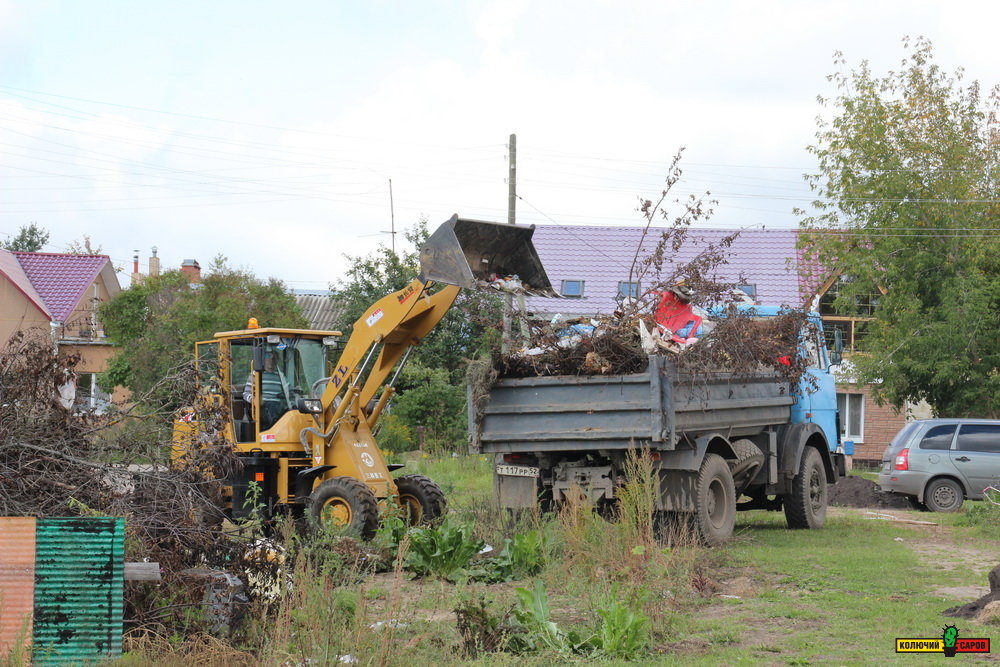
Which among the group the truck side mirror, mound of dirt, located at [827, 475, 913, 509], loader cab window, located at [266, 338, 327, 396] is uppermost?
the truck side mirror

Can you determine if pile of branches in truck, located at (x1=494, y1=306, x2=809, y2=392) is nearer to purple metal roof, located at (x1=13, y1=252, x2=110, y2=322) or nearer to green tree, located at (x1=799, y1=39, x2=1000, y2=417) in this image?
green tree, located at (x1=799, y1=39, x2=1000, y2=417)

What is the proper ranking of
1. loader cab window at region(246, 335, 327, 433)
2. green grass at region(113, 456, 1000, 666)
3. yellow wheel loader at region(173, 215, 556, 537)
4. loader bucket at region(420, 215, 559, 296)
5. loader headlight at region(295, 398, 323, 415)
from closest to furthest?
green grass at region(113, 456, 1000, 666) < loader bucket at region(420, 215, 559, 296) < yellow wheel loader at region(173, 215, 556, 537) < loader headlight at region(295, 398, 323, 415) < loader cab window at region(246, 335, 327, 433)

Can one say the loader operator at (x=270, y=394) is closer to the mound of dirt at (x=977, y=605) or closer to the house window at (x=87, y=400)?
the house window at (x=87, y=400)

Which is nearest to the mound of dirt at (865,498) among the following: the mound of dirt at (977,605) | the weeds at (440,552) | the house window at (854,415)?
the weeds at (440,552)

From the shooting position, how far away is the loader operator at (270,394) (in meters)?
12.5

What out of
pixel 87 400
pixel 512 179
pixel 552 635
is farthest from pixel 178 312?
pixel 552 635

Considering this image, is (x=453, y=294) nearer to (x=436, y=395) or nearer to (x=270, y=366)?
(x=270, y=366)

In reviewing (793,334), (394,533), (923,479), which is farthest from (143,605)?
(923,479)

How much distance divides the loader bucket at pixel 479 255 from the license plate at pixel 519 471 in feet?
5.93

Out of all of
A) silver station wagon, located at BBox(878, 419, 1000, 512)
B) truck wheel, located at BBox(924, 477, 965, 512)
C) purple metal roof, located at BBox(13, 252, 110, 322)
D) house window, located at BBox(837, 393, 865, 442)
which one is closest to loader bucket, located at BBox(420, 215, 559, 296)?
silver station wagon, located at BBox(878, 419, 1000, 512)

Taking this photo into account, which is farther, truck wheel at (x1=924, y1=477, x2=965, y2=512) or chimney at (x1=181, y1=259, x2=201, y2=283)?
chimney at (x1=181, y1=259, x2=201, y2=283)

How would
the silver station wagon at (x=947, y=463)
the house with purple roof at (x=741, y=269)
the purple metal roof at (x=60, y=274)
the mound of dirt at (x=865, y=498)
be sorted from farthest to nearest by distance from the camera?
1. the purple metal roof at (x=60, y=274)
2. the house with purple roof at (x=741, y=269)
3. the mound of dirt at (x=865, y=498)
4. the silver station wagon at (x=947, y=463)

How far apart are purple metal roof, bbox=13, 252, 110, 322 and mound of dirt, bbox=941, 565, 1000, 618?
33588mm

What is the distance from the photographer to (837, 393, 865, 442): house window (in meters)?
33.5
